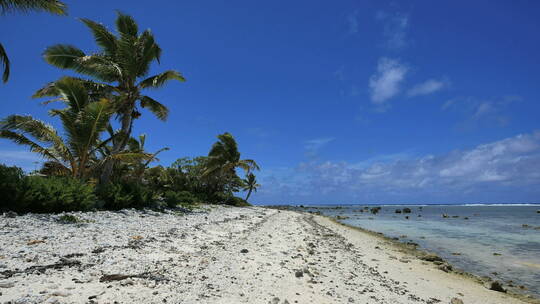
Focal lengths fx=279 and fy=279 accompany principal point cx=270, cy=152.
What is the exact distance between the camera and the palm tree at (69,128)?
13.5 m

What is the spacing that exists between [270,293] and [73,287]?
2.91 meters

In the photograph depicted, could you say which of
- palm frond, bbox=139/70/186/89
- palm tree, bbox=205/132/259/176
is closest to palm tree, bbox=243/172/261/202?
palm tree, bbox=205/132/259/176

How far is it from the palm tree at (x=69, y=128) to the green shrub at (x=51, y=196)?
10.0ft

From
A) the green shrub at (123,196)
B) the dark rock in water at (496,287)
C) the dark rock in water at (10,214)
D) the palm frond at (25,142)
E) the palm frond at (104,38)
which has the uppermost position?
the palm frond at (104,38)

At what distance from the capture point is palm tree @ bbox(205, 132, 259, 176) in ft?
120

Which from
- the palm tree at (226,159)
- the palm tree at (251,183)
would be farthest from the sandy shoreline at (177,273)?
the palm tree at (251,183)

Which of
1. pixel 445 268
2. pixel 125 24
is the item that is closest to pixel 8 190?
pixel 125 24

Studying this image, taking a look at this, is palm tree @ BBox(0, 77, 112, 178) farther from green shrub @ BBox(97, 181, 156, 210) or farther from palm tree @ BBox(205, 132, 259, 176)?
palm tree @ BBox(205, 132, 259, 176)

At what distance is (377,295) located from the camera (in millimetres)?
5840

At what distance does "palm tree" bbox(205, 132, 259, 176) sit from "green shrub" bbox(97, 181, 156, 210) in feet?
65.8

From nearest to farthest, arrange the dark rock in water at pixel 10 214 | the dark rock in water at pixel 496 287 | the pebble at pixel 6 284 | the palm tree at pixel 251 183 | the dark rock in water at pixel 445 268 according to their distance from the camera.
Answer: the pebble at pixel 6 284
the dark rock in water at pixel 496 287
the dark rock in water at pixel 10 214
the dark rock in water at pixel 445 268
the palm tree at pixel 251 183

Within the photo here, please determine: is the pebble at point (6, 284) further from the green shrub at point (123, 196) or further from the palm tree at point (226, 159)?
the palm tree at point (226, 159)

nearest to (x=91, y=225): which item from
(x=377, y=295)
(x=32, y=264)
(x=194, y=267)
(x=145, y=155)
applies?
(x=32, y=264)

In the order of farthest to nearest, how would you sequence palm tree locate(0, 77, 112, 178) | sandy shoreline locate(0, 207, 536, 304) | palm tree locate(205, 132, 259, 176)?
palm tree locate(205, 132, 259, 176), palm tree locate(0, 77, 112, 178), sandy shoreline locate(0, 207, 536, 304)
